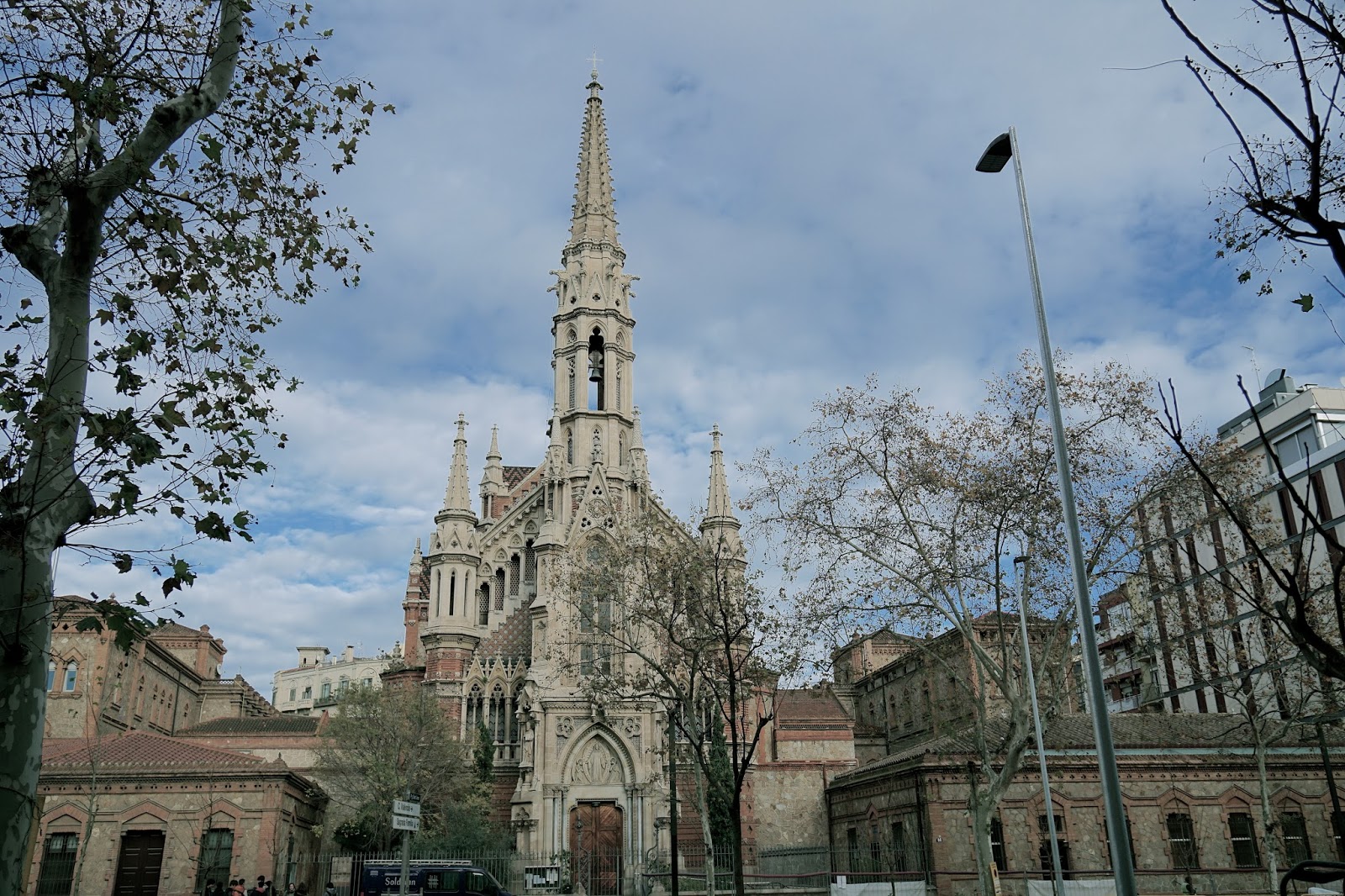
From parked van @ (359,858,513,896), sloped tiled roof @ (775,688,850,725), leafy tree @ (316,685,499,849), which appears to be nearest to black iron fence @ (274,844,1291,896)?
parked van @ (359,858,513,896)

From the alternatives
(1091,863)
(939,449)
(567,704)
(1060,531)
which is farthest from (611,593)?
(1091,863)

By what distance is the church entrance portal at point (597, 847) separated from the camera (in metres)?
40.0

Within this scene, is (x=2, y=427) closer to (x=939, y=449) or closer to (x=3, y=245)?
(x=3, y=245)

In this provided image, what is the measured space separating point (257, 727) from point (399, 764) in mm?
19807

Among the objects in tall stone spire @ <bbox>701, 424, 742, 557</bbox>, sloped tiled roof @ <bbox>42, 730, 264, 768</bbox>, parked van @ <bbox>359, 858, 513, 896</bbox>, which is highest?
tall stone spire @ <bbox>701, 424, 742, 557</bbox>

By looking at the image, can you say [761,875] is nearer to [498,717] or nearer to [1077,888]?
[1077,888]

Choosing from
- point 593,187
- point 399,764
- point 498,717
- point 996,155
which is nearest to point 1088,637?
point 996,155

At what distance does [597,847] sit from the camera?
4138cm

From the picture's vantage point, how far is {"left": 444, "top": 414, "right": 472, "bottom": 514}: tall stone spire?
4988 cm

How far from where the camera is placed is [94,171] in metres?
9.28

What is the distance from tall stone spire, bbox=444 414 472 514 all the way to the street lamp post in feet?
126

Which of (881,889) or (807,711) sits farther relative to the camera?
(807,711)

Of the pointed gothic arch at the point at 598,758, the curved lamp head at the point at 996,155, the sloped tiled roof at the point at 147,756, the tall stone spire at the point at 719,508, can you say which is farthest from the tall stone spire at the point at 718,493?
the curved lamp head at the point at 996,155

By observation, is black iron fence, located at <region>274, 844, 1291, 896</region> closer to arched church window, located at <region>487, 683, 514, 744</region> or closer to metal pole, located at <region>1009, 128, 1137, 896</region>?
arched church window, located at <region>487, 683, 514, 744</region>
